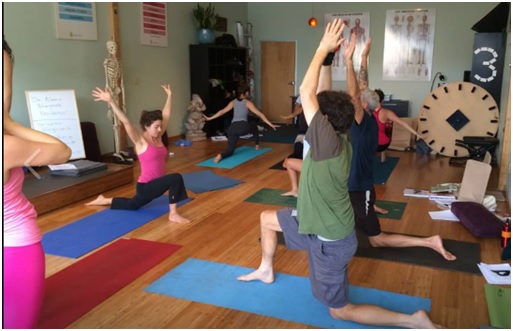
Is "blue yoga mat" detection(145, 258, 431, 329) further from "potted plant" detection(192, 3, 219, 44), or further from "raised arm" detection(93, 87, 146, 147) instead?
"potted plant" detection(192, 3, 219, 44)

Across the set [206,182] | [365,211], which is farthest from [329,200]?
[206,182]

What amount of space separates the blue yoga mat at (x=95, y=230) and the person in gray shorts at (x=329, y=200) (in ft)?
5.92

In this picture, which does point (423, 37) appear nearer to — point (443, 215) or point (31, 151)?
point (443, 215)

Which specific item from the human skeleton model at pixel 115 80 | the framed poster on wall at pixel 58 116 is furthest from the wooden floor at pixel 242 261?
the human skeleton model at pixel 115 80

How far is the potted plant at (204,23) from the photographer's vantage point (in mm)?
8500

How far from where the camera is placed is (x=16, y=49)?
5.24 meters

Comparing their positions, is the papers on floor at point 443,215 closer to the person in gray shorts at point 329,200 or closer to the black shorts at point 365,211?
the black shorts at point 365,211

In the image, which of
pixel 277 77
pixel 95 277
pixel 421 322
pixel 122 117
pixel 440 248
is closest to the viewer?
pixel 421 322

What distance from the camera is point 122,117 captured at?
362 cm

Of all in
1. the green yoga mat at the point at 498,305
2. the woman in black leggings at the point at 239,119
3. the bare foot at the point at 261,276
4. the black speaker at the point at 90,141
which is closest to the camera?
the green yoga mat at the point at 498,305

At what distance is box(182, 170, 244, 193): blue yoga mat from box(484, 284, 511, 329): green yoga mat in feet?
9.80

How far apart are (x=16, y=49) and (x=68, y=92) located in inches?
28.7

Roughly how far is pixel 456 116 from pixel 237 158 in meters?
3.03

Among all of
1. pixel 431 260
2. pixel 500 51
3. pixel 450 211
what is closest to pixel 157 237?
pixel 431 260
